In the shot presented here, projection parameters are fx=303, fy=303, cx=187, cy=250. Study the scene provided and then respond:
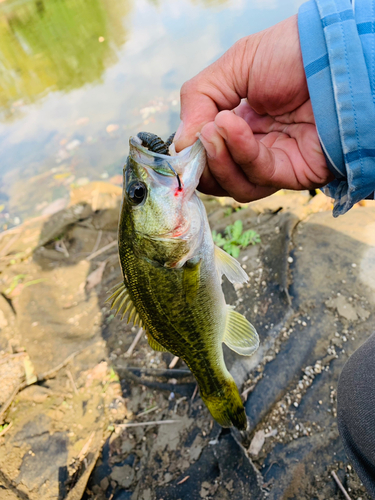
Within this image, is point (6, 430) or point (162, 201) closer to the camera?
point (162, 201)

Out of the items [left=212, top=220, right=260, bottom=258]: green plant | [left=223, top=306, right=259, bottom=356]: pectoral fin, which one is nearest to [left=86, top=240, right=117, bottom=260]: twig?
[left=212, top=220, right=260, bottom=258]: green plant

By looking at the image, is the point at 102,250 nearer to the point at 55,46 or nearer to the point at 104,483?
the point at 104,483

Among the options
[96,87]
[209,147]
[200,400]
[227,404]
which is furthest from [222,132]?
[96,87]

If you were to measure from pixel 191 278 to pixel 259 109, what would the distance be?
1.40 meters

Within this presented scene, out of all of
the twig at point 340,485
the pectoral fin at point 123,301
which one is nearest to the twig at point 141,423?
the twig at point 340,485

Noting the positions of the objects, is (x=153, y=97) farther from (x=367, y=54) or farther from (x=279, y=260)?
(x=367, y=54)

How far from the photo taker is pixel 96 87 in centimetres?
1336

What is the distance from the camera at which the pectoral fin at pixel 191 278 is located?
191 centimetres

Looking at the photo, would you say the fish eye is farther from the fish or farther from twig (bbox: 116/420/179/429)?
twig (bbox: 116/420/179/429)

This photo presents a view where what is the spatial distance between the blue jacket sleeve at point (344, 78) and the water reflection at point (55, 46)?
14873mm

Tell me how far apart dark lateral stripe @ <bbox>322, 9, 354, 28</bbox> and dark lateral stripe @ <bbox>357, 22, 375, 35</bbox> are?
7cm

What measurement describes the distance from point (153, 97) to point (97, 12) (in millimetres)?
17804

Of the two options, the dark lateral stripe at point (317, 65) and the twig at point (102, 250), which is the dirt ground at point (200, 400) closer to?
the twig at point (102, 250)

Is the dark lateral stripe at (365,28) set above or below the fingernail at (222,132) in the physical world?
above
